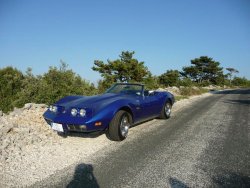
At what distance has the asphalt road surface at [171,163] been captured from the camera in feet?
12.8

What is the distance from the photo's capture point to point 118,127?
5945mm

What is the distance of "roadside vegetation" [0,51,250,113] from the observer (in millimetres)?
10797

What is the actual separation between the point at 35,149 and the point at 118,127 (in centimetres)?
189

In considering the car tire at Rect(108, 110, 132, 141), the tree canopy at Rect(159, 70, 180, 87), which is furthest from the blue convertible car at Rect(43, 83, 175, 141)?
the tree canopy at Rect(159, 70, 180, 87)

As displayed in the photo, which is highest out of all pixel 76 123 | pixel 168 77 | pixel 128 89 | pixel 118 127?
pixel 168 77

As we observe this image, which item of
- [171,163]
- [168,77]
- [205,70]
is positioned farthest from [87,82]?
[205,70]

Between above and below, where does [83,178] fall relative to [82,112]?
below

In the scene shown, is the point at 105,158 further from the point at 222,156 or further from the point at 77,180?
the point at 222,156

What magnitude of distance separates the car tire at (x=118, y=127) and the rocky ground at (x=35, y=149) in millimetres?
178

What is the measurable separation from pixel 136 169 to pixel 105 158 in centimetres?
82

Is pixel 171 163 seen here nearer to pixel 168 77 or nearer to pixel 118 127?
pixel 118 127

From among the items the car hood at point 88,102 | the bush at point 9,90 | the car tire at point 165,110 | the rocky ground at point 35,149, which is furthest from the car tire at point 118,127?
the bush at point 9,90

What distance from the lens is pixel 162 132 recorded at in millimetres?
7133

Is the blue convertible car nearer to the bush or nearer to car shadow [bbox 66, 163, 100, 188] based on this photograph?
car shadow [bbox 66, 163, 100, 188]
